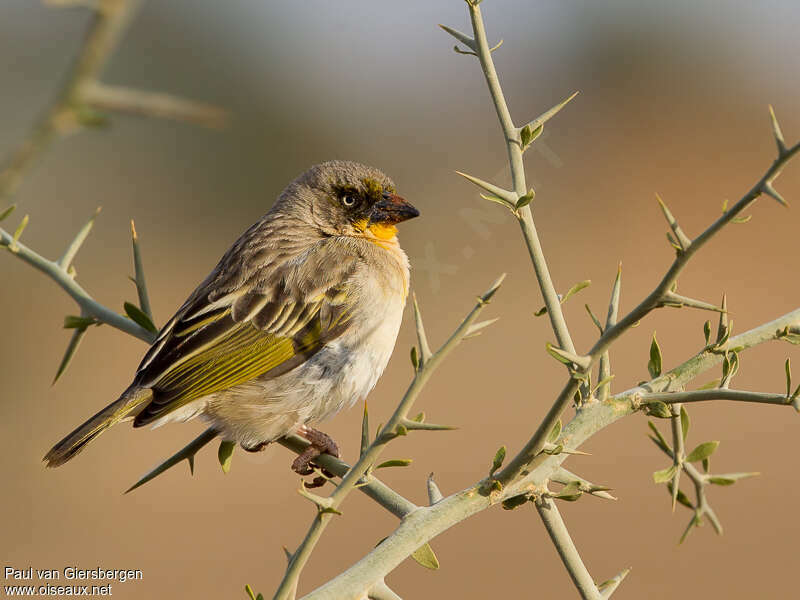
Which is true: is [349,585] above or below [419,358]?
below

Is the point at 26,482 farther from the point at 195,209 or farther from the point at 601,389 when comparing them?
the point at 601,389

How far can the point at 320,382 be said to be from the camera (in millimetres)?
3848

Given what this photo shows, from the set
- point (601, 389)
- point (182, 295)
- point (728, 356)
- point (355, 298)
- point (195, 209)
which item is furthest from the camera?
point (195, 209)

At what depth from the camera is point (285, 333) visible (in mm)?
3967

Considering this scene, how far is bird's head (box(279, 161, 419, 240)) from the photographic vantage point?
15.3ft

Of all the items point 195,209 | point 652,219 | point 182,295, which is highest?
point 652,219

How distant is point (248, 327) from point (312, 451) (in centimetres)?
70

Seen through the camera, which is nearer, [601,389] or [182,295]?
[601,389]

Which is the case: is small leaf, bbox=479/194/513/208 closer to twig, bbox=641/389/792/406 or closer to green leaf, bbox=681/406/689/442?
twig, bbox=641/389/792/406

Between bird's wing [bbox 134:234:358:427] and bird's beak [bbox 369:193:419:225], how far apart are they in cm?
34

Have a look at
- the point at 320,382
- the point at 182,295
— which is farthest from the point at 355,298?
the point at 182,295

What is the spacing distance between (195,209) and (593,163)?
8.67 meters

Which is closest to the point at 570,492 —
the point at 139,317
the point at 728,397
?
the point at 728,397

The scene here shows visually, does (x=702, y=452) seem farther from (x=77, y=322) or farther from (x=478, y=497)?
(x=77, y=322)
